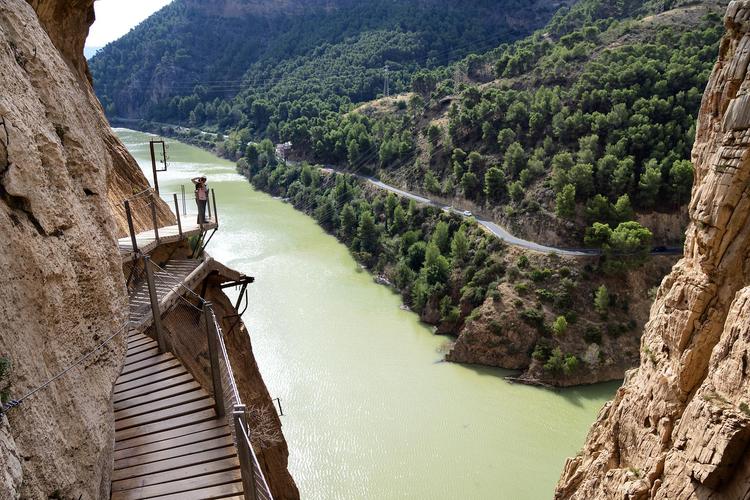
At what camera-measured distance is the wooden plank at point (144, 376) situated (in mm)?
7178

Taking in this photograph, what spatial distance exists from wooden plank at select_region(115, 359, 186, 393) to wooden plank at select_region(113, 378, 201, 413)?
171 mm

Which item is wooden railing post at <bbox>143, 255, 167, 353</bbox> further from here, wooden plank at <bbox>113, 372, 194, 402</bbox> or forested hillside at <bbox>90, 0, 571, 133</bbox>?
forested hillside at <bbox>90, 0, 571, 133</bbox>

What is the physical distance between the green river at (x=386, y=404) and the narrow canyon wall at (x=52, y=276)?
13.0m

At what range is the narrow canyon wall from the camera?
12.3ft

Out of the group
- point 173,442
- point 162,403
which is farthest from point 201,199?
point 173,442

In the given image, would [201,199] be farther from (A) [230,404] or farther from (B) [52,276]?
(B) [52,276]

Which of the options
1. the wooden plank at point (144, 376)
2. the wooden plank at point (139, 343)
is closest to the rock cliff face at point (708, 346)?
the wooden plank at point (144, 376)

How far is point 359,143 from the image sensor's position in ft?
166

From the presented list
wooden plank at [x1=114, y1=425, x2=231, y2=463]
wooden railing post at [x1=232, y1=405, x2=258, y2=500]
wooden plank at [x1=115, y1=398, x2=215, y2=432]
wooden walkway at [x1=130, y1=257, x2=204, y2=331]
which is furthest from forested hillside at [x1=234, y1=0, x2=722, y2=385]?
wooden railing post at [x1=232, y1=405, x2=258, y2=500]

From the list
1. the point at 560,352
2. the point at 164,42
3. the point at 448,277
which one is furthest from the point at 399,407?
the point at 164,42

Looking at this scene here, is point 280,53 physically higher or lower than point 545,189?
higher

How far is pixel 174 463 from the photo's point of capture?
6.02 metres

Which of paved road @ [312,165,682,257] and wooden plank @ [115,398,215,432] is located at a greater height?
wooden plank @ [115,398,215,432]

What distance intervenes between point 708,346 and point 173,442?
8772mm
